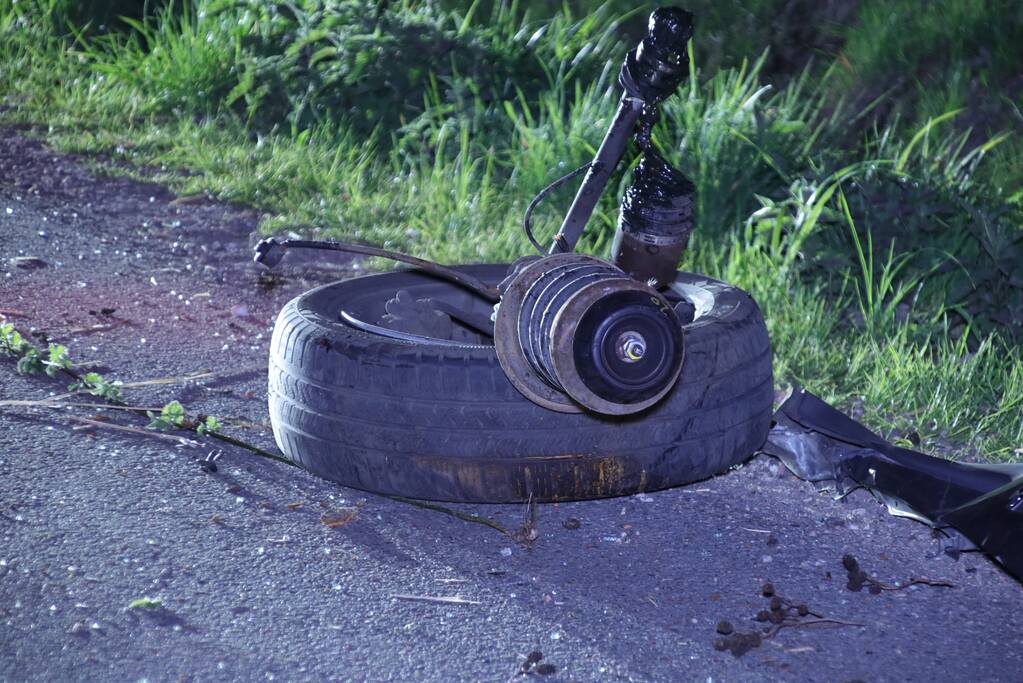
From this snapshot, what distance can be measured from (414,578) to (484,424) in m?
0.41

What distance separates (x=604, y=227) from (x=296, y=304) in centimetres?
217

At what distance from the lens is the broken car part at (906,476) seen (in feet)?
9.27

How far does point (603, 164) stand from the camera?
3459mm

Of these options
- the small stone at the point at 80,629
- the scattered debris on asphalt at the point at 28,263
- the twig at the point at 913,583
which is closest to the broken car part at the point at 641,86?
the twig at the point at 913,583

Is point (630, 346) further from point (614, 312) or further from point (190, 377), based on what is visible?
point (190, 377)

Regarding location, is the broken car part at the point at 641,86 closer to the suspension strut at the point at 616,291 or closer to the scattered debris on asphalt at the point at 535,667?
the suspension strut at the point at 616,291

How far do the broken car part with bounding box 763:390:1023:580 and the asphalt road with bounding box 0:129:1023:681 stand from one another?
62 mm

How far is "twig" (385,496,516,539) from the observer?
3033 millimetres

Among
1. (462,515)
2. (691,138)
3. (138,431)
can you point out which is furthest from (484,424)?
(691,138)

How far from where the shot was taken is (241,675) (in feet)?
7.88

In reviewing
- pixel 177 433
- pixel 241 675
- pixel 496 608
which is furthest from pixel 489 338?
pixel 241 675

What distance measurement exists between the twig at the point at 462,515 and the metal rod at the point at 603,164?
2.63 ft

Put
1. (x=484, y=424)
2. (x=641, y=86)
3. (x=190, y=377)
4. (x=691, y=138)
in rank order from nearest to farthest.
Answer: (x=484, y=424) → (x=641, y=86) → (x=190, y=377) → (x=691, y=138)

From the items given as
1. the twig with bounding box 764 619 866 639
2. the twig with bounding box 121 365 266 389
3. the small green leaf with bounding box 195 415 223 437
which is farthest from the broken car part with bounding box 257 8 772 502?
the twig with bounding box 121 365 266 389
